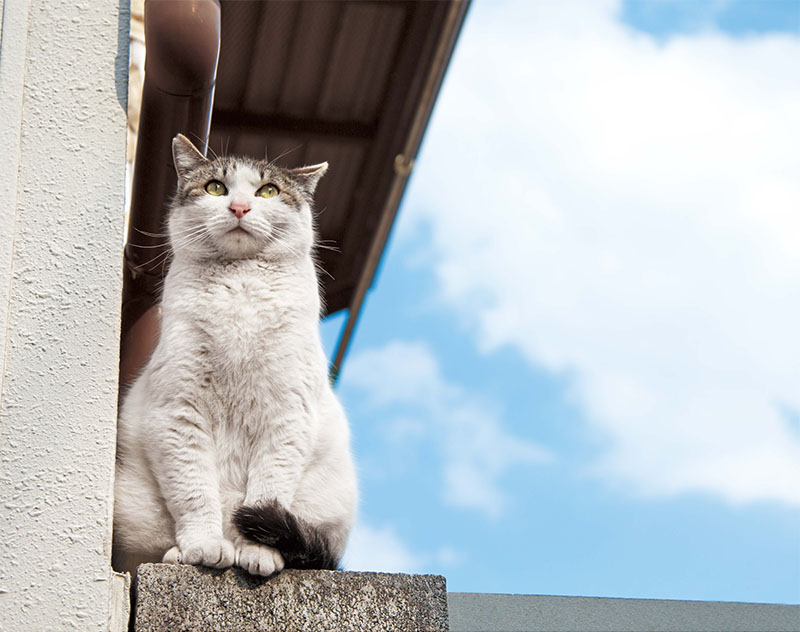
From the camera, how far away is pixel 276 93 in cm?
520

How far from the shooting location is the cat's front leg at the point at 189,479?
6.85 ft

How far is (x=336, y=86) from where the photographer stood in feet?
17.0

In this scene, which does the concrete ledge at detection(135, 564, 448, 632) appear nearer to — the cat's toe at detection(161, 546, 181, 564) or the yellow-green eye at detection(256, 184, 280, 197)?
the cat's toe at detection(161, 546, 181, 564)

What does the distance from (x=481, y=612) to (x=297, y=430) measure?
2.80 ft

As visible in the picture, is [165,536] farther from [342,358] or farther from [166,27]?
[342,358]

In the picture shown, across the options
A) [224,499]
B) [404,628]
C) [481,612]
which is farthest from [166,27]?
[481,612]

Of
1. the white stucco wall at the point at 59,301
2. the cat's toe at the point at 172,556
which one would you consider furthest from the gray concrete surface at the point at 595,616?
the white stucco wall at the point at 59,301

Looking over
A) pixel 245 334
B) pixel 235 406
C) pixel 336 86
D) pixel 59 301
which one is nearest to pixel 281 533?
pixel 235 406

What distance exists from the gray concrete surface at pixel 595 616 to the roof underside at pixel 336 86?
2.43m

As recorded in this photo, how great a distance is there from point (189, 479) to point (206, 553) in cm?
23

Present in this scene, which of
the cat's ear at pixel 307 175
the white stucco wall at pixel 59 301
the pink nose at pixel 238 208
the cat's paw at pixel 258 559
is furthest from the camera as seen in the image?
the cat's ear at pixel 307 175

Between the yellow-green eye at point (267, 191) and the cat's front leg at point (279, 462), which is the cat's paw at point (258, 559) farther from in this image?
the yellow-green eye at point (267, 191)

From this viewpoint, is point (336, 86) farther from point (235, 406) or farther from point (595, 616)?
point (595, 616)

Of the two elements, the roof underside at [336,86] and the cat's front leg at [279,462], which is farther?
the roof underside at [336,86]
